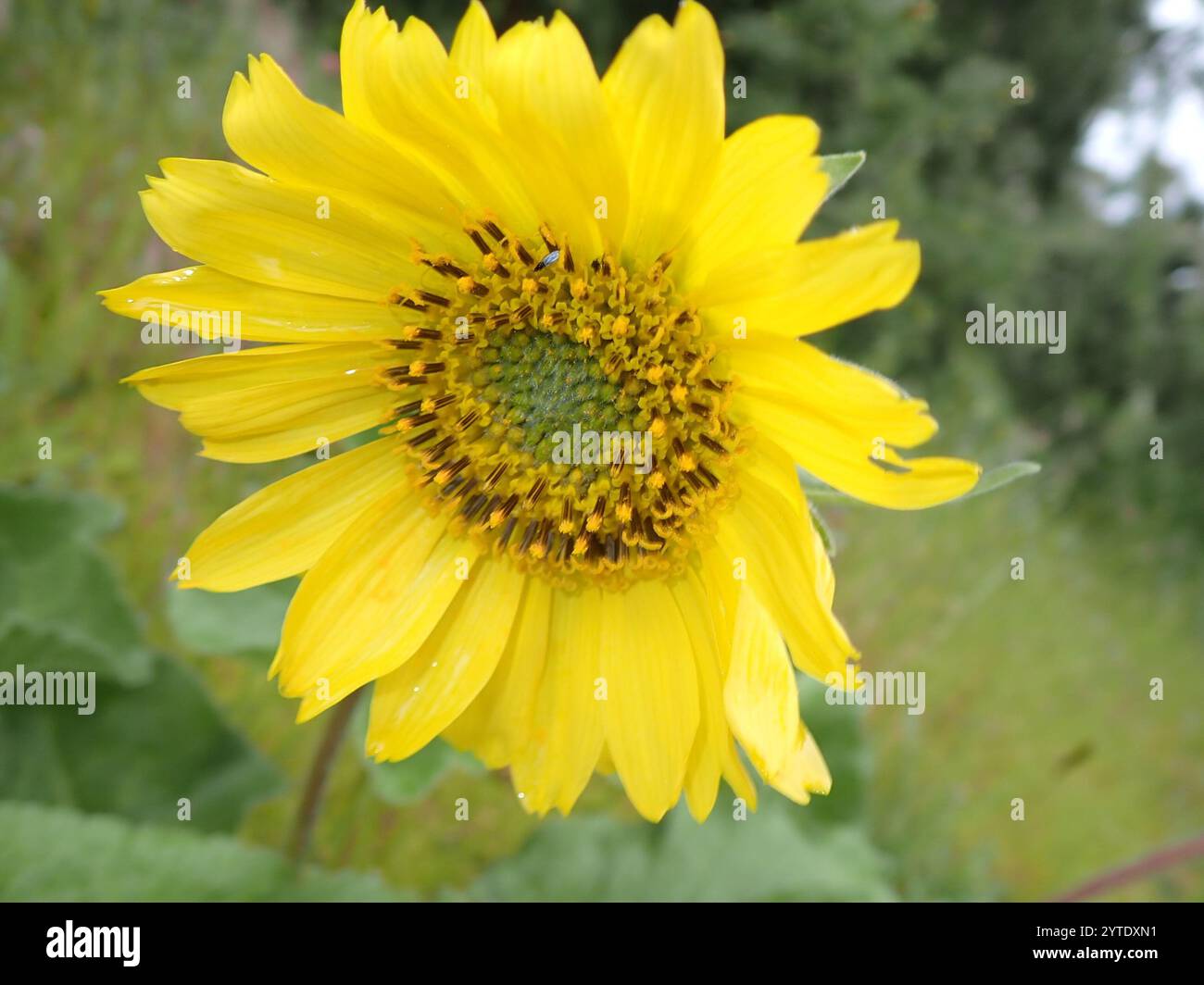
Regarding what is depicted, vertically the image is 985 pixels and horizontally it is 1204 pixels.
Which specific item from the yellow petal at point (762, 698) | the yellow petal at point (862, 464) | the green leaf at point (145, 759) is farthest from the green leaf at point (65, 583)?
the yellow petal at point (862, 464)

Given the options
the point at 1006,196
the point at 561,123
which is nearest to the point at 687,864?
the point at 561,123

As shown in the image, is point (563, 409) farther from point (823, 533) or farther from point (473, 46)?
point (473, 46)

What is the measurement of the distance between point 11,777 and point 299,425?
1617mm

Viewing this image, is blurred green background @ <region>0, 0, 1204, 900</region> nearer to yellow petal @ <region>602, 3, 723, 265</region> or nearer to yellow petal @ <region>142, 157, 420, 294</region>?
yellow petal @ <region>142, 157, 420, 294</region>

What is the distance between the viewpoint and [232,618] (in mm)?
2484

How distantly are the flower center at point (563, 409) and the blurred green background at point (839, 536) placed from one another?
66 centimetres

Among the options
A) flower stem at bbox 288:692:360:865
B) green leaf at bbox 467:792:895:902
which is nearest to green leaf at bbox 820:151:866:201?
flower stem at bbox 288:692:360:865

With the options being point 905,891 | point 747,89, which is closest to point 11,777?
point 905,891

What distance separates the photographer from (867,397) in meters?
1.37

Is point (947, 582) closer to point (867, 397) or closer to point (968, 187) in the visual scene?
point (968, 187)

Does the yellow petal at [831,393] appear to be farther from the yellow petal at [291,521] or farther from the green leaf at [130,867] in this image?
the green leaf at [130,867]

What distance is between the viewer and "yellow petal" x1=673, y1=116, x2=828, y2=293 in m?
1.32

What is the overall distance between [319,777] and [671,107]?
1647 mm

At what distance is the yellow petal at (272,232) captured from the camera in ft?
5.05
